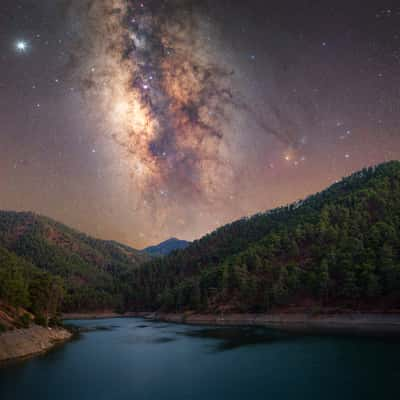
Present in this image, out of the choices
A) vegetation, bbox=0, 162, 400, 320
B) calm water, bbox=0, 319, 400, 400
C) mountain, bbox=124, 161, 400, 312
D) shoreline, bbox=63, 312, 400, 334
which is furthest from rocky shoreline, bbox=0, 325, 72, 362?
mountain, bbox=124, 161, 400, 312

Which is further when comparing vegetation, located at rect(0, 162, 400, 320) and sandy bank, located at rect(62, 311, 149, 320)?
sandy bank, located at rect(62, 311, 149, 320)

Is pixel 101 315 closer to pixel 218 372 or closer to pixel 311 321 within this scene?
pixel 311 321

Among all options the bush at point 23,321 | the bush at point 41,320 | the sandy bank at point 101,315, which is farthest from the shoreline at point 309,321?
the bush at point 23,321

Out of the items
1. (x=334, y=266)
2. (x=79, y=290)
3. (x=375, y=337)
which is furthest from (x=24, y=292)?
(x=79, y=290)

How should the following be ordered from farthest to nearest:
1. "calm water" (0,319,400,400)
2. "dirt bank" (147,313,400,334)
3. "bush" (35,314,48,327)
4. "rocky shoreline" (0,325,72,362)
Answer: "dirt bank" (147,313,400,334) → "bush" (35,314,48,327) → "rocky shoreline" (0,325,72,362) → "calm water" (0,319,400,400)

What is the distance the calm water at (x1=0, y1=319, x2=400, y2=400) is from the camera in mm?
28516

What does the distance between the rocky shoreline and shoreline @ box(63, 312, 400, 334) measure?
158 ft

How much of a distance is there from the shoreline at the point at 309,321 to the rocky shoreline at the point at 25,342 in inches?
1901

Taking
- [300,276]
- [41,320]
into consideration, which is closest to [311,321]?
[300,276]

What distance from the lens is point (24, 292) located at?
2490 inches

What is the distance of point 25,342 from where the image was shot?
47.4 meters

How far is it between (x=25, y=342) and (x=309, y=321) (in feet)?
209

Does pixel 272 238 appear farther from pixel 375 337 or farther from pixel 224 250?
pixel 375 337

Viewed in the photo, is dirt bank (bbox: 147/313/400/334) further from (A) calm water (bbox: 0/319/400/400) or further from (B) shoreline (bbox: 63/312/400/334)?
(A) calm water (bbox: 0/319/400/400)
